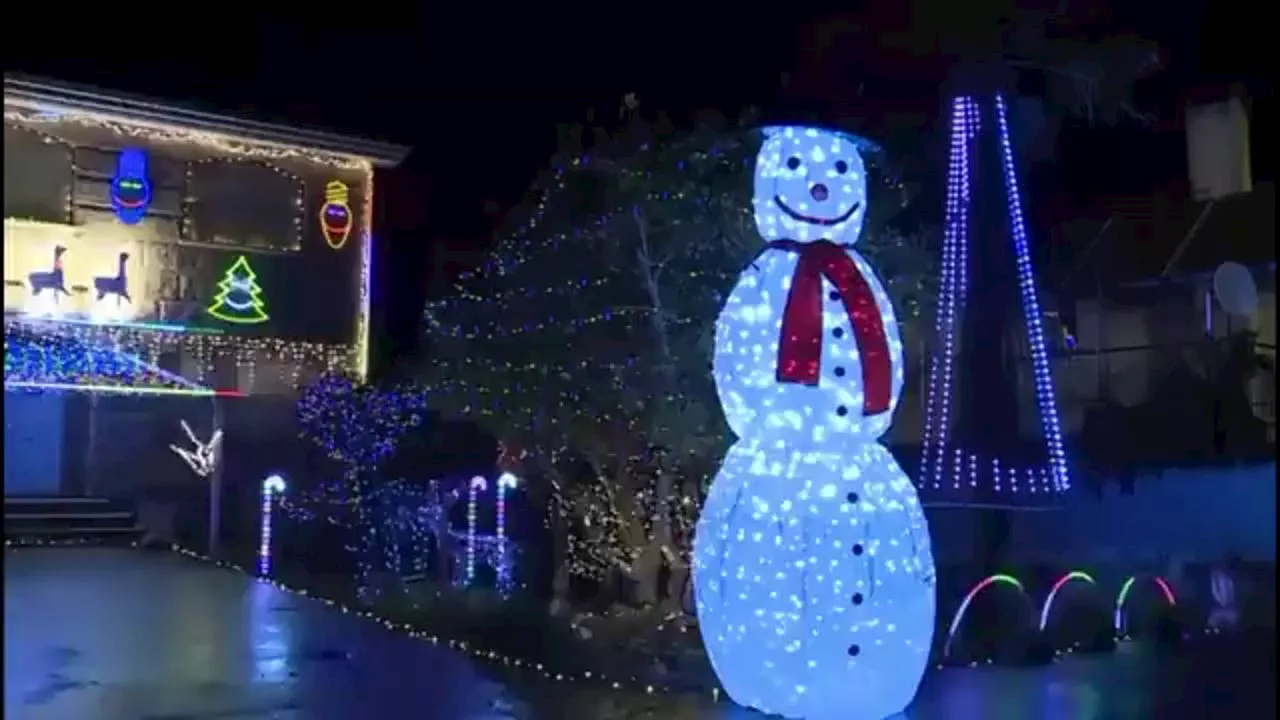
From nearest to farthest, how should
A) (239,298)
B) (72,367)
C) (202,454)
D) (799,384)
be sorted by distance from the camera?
(799,384)
(72,367)
(239,298)
(202,454)

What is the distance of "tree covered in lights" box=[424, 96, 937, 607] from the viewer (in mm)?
11344

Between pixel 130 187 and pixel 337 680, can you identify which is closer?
pixel 337 680

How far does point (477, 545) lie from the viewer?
15.9 m

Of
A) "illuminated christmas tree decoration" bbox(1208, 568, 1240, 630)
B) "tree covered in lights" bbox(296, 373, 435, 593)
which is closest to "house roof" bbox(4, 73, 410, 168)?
"tree covered in lights" bbox(296, 373, 435, 593)

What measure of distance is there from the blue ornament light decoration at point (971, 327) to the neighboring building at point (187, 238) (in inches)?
392

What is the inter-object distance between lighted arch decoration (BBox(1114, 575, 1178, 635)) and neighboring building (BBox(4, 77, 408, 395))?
438 inches

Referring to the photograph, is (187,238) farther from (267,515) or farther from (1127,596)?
(1127,596)

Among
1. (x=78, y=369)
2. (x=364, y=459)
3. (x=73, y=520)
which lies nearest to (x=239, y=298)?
(x=78, y=369)

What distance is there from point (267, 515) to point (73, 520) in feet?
10.6

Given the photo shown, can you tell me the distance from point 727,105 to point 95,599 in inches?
305

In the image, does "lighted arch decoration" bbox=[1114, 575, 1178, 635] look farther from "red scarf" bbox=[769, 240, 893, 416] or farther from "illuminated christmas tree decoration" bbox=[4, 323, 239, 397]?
"illuminated christmas tree decoration" bbox=[4, 323, 239, 397]

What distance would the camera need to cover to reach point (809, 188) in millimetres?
7598

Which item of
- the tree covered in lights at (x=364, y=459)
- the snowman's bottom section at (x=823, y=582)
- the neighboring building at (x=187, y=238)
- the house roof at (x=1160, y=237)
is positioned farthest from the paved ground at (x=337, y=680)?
the house roof at (x=1160, y=237)

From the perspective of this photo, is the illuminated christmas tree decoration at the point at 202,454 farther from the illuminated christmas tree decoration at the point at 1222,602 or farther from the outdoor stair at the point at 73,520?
the illuminated christmas tree decoration at the point at 1222,602
